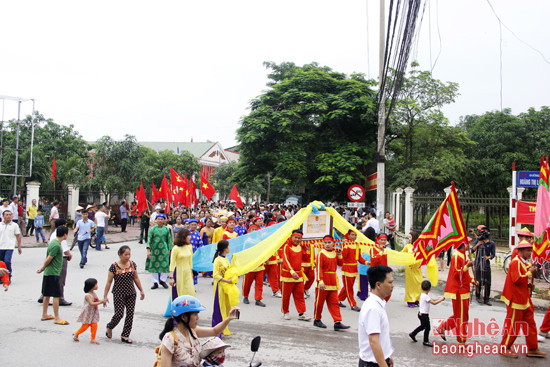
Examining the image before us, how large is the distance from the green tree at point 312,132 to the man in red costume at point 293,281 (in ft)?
47.5

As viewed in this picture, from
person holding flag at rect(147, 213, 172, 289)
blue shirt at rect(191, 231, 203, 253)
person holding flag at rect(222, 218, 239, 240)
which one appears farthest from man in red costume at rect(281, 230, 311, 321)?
person holding flag at rect(147, 213, 172, 289)

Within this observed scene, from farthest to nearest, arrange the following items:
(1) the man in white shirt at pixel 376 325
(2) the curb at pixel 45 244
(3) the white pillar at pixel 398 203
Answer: (3) the white pillar at pixel 398 203 → (2) the curb at pixel 45 244 → (1) the man in white shirt at pixel 376 325

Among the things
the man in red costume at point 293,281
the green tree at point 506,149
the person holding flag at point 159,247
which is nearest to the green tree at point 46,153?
the person holding flag at point 159,247

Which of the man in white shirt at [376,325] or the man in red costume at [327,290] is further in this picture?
the man in red costume at [327,290]

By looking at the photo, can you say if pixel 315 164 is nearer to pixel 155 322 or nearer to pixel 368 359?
pixel 155 322

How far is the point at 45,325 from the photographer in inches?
271

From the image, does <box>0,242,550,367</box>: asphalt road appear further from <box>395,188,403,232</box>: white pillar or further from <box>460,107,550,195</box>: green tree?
<box>460,107,550,195</box>: green tree

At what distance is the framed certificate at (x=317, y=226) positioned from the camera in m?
8.38

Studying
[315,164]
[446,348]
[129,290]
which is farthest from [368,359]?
[315,164]

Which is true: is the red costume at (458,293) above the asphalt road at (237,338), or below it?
above

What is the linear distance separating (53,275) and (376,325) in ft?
18.7

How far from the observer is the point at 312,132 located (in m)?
25.0

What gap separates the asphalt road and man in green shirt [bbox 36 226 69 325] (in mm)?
216

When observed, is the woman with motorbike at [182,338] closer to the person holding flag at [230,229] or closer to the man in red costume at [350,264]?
the man in red costume at [350,264]
